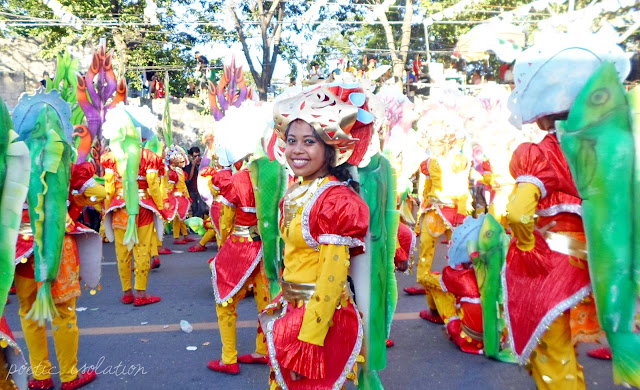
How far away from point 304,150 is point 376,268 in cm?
63

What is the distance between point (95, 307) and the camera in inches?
217

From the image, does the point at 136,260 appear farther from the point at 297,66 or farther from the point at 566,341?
the point at 297,66

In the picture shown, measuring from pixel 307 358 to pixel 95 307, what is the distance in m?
4.27

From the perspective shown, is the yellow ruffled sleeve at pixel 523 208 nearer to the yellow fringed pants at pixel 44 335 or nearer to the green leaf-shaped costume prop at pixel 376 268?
the green leaf-shaped costume prop at pixel 376 268

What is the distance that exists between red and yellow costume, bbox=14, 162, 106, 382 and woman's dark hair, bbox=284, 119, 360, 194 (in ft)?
6.23

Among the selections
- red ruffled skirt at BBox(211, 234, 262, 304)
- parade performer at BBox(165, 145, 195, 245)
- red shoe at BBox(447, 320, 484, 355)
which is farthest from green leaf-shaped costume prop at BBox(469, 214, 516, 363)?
parade performer at BBox(165, 145, 195, 245)

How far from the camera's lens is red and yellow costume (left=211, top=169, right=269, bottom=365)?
3.77 m

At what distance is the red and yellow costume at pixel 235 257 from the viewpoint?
377 cm

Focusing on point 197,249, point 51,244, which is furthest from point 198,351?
point 197,249

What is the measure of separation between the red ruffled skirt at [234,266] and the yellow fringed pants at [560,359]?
2020 mm

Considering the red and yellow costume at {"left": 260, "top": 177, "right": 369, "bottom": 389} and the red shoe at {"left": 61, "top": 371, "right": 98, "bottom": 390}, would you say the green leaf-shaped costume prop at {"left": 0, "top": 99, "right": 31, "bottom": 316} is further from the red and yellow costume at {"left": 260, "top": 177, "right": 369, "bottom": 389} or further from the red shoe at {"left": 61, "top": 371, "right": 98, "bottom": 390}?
the red shoe at {"left": 61, "top": 371, "right": 98, "bottom": 390}

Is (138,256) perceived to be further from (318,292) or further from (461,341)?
(318,292)

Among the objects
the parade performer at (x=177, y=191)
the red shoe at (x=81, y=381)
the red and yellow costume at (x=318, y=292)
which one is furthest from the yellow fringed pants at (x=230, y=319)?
the parade performer at (x=177, y=191)

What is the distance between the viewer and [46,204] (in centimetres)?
295
